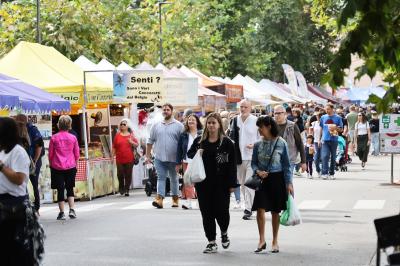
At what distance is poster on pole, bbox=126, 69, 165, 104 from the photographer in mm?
26156

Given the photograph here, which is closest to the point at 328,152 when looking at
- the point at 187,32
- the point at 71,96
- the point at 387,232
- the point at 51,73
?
the point at 71,96

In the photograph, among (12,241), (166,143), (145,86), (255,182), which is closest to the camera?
(12,241)

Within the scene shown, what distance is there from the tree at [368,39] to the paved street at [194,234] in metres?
4.70

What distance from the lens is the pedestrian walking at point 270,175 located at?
13172 mm

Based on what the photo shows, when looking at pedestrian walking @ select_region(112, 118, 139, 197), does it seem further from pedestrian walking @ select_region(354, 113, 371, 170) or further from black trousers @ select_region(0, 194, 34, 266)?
black trousers @ select_region(0, 194, 34, 266)

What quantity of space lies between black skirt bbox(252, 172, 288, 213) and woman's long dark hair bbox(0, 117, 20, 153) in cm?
454

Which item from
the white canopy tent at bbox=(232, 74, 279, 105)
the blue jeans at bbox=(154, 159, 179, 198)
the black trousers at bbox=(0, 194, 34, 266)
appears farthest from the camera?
the white canopy tent at bbox=(232, 74, 279, 105)

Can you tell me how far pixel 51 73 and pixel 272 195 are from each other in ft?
38.5

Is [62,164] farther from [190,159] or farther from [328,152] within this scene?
[328,152]

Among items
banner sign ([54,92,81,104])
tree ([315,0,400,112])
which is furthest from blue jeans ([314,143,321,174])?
tree ([315,0,400,112])

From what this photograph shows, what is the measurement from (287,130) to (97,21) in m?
23.5

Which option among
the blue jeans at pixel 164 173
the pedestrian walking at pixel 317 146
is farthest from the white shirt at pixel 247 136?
the pedestrian walking at pixel 317 146

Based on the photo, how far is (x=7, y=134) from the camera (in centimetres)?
920

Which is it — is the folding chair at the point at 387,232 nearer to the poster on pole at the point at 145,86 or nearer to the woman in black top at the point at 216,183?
the woman in black top at the point at 216,183
